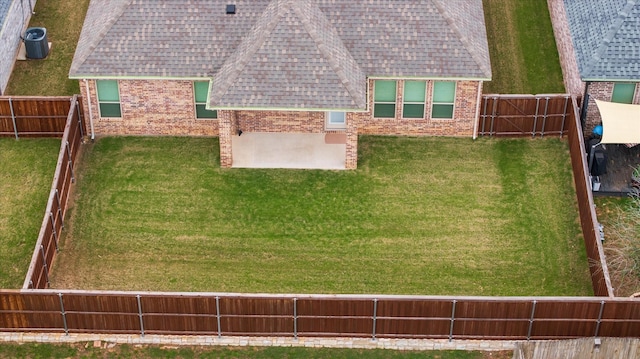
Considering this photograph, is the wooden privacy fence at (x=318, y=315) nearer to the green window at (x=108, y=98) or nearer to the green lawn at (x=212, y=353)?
the green lawn at (x=212, y=353)

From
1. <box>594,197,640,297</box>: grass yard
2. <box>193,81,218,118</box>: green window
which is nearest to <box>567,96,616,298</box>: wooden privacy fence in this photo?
<box>594,197,640,297</box>: grass yard

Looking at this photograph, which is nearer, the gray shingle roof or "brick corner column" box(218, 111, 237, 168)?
"brick corner column" box(218, 111, 237, 168)

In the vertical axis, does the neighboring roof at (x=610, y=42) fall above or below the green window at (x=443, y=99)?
above

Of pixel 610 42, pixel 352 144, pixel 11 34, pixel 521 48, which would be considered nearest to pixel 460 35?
pixel 610 42

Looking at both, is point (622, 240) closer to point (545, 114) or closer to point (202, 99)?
point (545, 114)

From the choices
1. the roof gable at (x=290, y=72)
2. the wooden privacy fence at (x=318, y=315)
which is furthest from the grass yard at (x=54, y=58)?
the wooden privacy fence at (x=318, y=315)

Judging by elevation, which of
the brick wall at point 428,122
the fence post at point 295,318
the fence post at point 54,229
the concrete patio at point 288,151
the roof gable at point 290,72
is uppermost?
the roof gable at point 290,72

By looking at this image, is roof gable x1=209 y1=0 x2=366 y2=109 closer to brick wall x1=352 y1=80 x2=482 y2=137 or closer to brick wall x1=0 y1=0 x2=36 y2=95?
brick wall x1=352 y1=80 x2=482 y2=137
